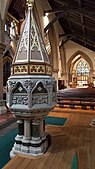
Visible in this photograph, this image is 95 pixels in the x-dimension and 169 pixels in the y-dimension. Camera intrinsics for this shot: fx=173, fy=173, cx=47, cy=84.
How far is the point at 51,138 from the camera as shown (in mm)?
3082

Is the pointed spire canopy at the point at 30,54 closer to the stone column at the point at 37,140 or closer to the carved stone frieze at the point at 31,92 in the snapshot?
the carved stone frieze at the point at 31,92

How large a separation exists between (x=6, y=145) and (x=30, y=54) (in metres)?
1.55

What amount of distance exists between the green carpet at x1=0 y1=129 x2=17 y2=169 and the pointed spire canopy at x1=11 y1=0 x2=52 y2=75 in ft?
3.91

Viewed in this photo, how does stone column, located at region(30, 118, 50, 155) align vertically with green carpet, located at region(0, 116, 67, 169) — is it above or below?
above

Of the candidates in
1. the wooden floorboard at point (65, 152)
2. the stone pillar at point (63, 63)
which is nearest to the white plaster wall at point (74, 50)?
the stone pillar at point (63, 63)

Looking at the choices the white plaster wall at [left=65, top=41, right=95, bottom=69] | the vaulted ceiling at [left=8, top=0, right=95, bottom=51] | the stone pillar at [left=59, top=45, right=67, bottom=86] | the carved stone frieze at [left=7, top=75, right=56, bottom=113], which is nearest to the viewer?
the carved stone frieze at [left=7, top=75, right=56, bottom=113]

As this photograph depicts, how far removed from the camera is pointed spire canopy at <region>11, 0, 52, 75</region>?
97.0 inches

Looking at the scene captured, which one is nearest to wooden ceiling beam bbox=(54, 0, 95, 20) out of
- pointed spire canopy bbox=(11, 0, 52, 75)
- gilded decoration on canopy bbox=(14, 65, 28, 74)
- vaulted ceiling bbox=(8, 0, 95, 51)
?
vaulted ceiling bbox=(8, 0, 95, 51)

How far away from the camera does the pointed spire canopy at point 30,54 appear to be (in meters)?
2.46

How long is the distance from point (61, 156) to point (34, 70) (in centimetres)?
125

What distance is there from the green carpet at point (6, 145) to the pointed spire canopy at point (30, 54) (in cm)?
119

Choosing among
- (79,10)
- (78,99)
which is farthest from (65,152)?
(79,10)

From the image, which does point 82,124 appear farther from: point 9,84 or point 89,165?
point 9,84

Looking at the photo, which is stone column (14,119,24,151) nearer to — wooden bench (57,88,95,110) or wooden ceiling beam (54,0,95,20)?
wooden bench (57,88,95,110)
